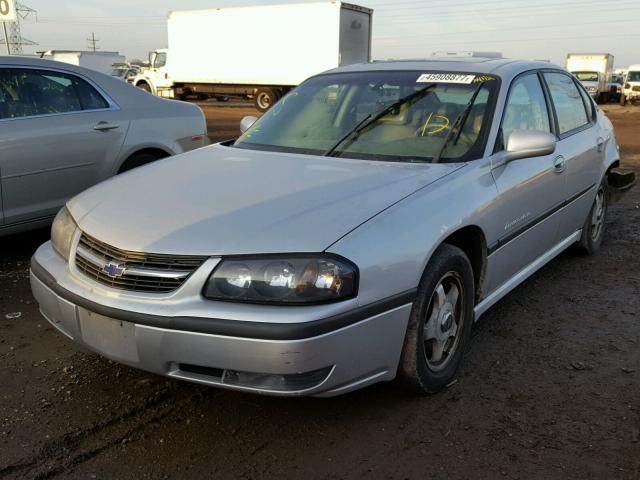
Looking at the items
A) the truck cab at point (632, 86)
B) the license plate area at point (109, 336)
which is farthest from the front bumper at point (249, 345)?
the truck cab at point (632, 86)

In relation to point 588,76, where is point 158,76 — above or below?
above

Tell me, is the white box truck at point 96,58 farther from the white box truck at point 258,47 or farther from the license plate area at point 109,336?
the license plate area at point 109,336

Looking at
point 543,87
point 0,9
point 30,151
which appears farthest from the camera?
point 0,9

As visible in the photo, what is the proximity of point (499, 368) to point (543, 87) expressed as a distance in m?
2.09

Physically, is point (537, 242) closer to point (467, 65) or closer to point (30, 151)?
point (467, 65)

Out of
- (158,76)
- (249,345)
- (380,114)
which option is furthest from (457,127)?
(158,76)

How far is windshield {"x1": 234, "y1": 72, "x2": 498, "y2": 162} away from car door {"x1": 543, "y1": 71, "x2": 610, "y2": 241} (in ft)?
2.98

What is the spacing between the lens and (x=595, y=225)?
17.3 feet

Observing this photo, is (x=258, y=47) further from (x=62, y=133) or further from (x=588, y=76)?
(x=588, y=76)

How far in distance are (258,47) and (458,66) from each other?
21.2 metres

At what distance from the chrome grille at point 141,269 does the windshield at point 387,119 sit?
1.34m

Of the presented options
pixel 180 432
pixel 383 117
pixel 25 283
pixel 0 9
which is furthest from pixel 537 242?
pixel 0 9

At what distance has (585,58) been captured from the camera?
4181 centimetres

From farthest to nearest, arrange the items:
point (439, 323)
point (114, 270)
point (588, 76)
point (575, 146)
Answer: point (588, 76) → point (575, 146) → point (439, 323) → point (114, 270)
